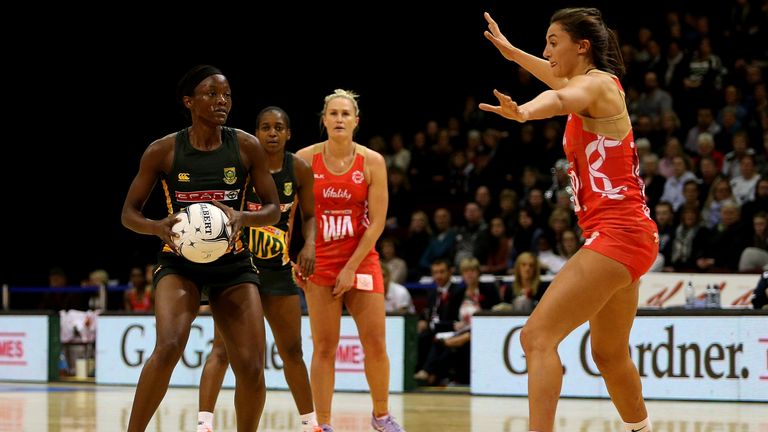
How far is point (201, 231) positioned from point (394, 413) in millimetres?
4141

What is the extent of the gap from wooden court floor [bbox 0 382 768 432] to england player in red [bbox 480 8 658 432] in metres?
2.56

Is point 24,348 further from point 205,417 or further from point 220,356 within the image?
point 205,417

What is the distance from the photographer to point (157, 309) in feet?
16.8

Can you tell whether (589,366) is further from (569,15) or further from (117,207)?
(117,207)

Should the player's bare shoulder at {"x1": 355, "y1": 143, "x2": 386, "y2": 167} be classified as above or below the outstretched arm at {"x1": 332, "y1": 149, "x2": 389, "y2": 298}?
above

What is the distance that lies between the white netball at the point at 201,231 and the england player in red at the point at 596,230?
1.42m

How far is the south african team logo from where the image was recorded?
532 centimetres

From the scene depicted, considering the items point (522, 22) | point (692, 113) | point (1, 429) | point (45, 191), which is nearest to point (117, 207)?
point (45, 191)

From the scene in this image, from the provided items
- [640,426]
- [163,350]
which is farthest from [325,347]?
[640,426]

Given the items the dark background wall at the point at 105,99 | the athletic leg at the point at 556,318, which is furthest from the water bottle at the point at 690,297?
the dark background wall at the point at 105,99

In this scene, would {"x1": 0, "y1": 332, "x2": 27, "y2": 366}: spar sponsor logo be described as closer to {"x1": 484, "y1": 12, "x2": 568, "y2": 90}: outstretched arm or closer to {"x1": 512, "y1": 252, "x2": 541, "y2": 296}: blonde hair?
{"x1": 512, "y1": 252, "x2": 541, "y2": 296}: blonde hair

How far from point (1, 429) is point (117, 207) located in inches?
397

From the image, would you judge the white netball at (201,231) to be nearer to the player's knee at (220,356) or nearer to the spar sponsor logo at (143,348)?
the player's knee at (220,356)

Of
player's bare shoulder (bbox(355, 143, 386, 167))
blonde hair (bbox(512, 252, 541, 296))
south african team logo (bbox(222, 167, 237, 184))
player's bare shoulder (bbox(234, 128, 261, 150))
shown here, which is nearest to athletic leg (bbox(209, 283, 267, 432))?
south african team logo (bbox(222, 167, 237, 184))
